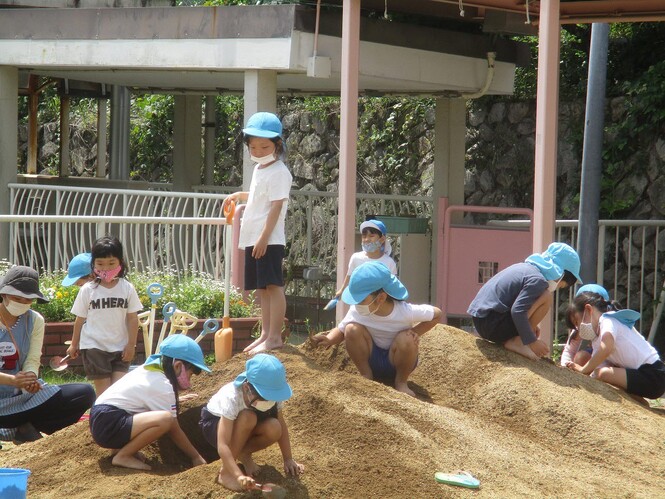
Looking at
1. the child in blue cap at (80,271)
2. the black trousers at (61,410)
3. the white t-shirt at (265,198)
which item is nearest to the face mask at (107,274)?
the child in blue cap at (80,271)

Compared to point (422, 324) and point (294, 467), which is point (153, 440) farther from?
point (422, 324)

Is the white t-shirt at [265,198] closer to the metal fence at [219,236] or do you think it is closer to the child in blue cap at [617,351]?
the child in blue cap at [617,351]

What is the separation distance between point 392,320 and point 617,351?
191 cm

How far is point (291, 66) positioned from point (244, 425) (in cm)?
596

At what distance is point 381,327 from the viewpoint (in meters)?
7.19

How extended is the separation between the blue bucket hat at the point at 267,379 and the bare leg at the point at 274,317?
1733mm

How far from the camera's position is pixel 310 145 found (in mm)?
17453

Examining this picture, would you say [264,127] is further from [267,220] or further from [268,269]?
[268,269]

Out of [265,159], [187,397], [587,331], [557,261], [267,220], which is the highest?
[265,159]

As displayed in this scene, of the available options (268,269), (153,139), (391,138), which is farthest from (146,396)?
(153,139)

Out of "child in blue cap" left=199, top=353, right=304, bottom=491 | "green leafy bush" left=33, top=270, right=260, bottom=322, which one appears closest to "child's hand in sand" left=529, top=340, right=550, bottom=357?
"child in blue cap" left=199, top=353, right=304, bottom=491

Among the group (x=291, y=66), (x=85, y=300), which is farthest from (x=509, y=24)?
(x=85, y=300)

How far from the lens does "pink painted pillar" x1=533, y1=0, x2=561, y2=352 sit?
8.12 m

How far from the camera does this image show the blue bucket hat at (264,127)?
707 cm
